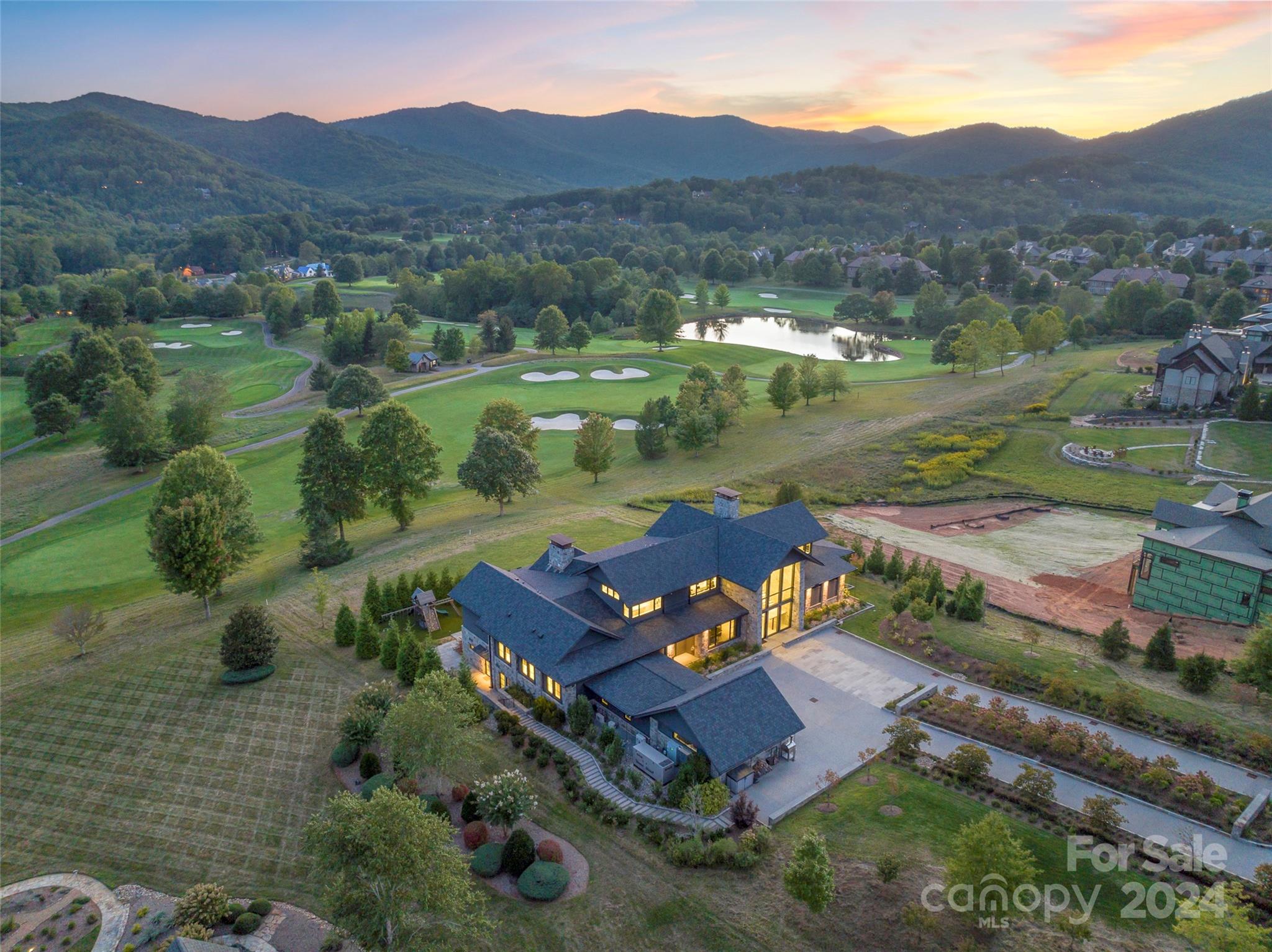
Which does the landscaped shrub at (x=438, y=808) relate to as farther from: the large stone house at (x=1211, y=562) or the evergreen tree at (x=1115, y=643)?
the large stone house at (x=1211, y=562)

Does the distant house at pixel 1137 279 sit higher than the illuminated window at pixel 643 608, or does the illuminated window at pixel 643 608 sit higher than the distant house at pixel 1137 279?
the distant house at pixel 1137 279

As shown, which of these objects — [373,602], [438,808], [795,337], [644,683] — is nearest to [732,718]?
[644,683]

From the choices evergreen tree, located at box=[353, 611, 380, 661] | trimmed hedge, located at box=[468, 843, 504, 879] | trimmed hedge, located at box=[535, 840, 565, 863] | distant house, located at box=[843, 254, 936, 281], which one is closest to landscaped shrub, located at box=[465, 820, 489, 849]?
trimmed hedge, located at box=[468, 843, 504, 879]

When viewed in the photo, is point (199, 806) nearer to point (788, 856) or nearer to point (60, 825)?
point (60, 825)

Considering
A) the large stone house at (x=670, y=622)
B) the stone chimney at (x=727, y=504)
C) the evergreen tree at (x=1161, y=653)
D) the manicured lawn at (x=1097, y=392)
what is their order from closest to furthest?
the large stone house at (x=670, y=622), the evergreen tree at (x=1161, y=653), the stone chimney at (x=727, y=504), the manicured lawn at (x=1097, y=392)

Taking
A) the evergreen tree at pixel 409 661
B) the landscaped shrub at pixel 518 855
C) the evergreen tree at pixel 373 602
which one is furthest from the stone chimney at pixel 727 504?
the landscaped shrub at pixel 518 855

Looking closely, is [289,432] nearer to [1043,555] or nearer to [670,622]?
[670,622]

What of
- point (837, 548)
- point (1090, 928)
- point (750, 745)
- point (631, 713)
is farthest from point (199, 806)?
point (837, 548)
